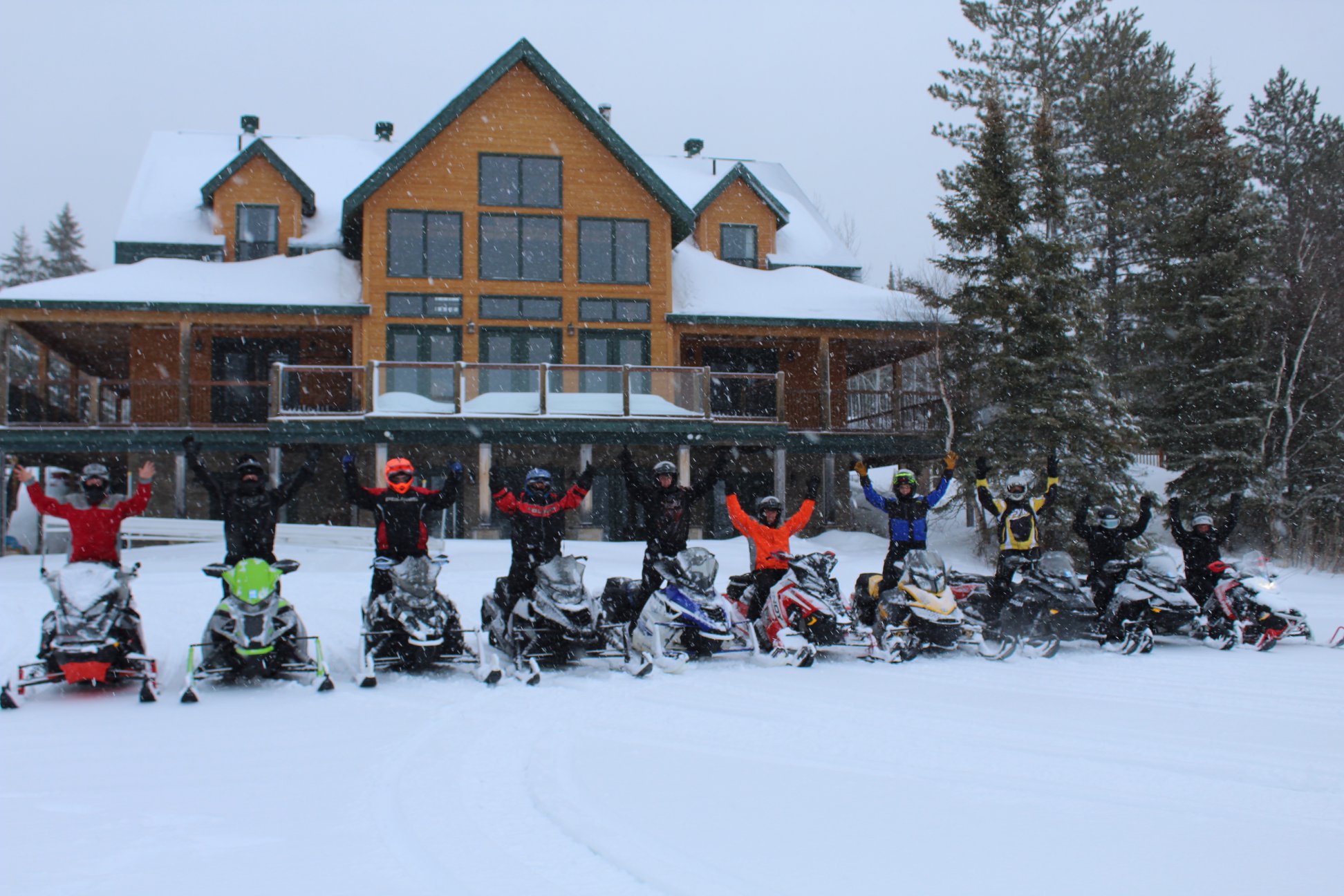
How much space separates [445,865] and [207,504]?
64.6ft

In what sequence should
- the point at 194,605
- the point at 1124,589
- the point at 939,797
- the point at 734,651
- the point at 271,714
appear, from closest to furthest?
the point at 939,797, the point at 271,714, the point at 734,651, the point at 1124,589, the point at 194,605

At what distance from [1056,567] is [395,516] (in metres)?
5.77

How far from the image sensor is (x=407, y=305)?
20766 mm

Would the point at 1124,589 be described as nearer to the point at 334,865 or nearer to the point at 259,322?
the point at 334,865

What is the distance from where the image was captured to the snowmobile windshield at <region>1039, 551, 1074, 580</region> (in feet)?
31.0

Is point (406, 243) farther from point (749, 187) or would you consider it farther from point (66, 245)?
point (66, 245)

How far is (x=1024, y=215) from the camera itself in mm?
18469

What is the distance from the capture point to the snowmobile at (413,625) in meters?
7.66

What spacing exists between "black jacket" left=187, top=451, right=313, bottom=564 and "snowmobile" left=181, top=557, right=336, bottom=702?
30 cm

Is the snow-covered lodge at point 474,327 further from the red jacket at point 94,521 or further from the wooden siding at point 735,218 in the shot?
the red jacket at point 94,521

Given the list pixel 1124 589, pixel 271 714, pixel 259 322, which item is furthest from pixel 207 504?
pixel 1124 589

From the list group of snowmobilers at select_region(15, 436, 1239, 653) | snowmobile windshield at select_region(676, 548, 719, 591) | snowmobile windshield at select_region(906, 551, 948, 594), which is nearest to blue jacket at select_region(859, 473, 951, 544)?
group of snowmobilers at select_region(15, 436, 1239, 653)

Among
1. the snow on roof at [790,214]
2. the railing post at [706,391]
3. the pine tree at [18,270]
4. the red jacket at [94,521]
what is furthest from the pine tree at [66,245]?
the red jacket at [94,521]

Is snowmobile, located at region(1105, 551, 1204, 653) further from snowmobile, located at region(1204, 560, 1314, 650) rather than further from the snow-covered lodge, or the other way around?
the snow-covered lodge
